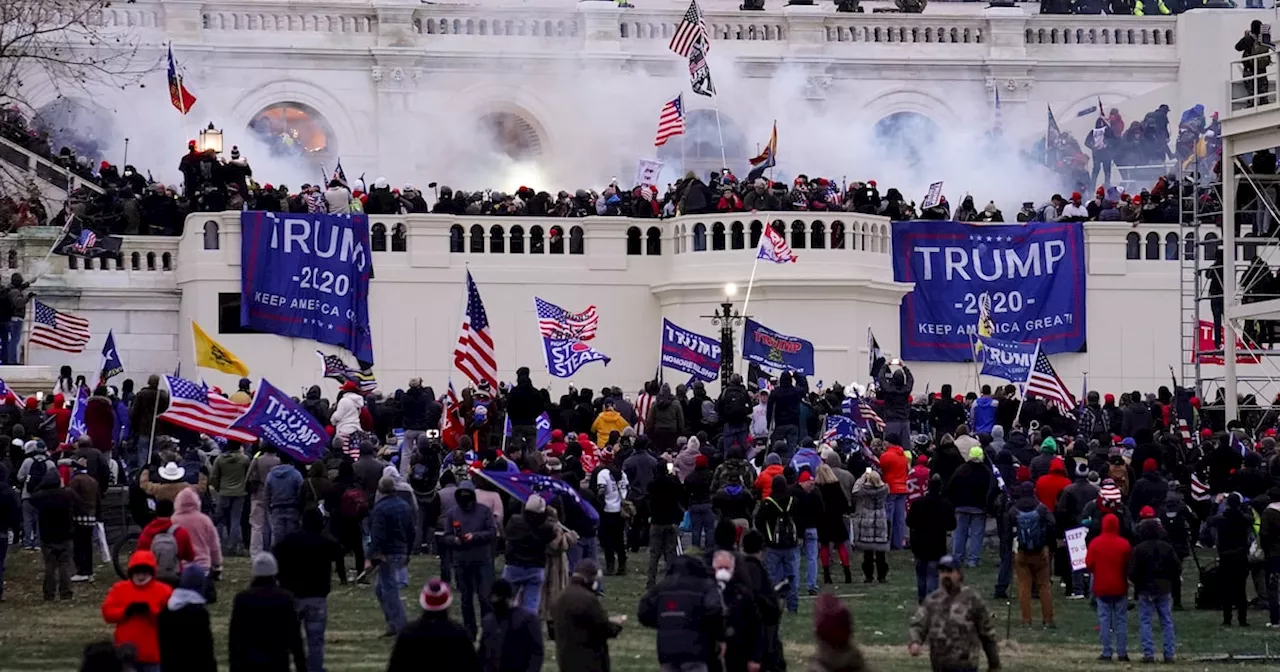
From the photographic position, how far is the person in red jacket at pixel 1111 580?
88.1 ft

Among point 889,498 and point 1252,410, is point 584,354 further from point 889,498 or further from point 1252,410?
point 1252,410

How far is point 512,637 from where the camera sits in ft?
69.3

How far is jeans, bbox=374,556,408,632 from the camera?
26.5 metres

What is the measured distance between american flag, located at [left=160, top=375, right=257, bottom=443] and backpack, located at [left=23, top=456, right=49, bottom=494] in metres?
2.35

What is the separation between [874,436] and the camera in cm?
3966

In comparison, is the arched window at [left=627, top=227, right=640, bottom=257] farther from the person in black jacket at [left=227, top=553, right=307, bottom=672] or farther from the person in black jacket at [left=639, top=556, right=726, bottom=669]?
the person in black jacket at [left=227, top=553, right=307, bottom=672]

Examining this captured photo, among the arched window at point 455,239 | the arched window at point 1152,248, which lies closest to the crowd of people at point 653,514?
the arched window at point 1152,248

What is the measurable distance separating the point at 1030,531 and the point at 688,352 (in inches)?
503

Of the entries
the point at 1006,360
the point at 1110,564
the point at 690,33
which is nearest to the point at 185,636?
the point at 1110,564

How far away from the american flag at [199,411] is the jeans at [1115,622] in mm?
9076

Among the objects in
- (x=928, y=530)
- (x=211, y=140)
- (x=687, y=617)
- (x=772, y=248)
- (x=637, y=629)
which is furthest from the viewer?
(x=211, y=140)

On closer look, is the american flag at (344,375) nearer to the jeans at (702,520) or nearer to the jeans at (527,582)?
the jeans at (702,520)

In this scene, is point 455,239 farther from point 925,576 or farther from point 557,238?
point 925,576

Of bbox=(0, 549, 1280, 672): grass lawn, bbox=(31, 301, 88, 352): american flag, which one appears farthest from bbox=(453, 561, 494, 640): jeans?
bbox=(31, 301, 88, 352): american flag
